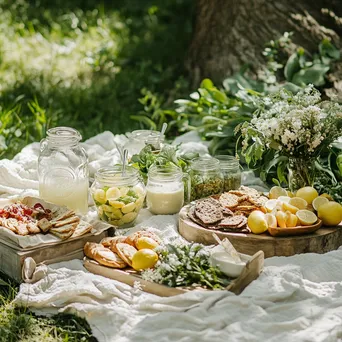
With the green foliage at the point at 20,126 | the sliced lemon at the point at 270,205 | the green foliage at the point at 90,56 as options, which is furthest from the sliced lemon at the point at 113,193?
the green foliage at the point at 90,56

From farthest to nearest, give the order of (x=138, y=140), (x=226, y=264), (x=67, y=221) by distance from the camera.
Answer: (x=138, y=140) → (x=67, y=221) → (x=226, y=264)

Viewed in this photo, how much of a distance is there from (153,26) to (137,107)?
178 cm

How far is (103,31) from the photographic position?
8.16 meters

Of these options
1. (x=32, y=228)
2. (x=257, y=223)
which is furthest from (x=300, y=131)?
(x=32, y=228)

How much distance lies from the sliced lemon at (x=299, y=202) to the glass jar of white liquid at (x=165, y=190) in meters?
0.70

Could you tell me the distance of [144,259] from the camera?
364 cm

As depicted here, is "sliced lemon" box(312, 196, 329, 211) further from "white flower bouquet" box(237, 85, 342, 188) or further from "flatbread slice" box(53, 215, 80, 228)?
"flatbread slice" box(53, 215, 80, 228)

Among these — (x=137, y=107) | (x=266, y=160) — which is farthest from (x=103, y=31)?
(x=266, y=160)

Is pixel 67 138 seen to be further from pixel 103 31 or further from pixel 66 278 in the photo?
pixel 103 31

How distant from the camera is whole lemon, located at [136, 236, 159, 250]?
3.80 meters

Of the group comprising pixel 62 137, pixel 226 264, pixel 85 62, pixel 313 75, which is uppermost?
pixel 313 75

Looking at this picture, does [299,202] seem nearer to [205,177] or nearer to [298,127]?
[298,127]

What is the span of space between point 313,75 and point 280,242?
7.70ft

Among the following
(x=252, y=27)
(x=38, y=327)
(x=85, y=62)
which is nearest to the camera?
(x=38, y=327)
